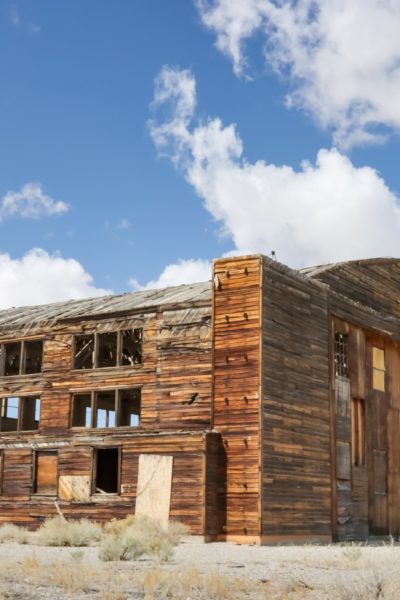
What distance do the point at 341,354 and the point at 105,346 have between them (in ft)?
29.9

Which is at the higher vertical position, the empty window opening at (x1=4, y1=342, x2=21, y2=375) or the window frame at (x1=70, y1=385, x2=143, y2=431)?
the empty window opening at (x1=4, y1=342, x2=21, y2=375)

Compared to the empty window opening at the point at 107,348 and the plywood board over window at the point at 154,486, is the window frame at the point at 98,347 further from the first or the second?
the plywood board over window at the point at 154,486

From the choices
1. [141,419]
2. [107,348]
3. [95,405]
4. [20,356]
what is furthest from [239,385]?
[20,356]

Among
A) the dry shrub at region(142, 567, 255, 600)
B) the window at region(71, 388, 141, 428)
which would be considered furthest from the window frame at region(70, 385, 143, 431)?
the dry shrub at region(142, 567, 255, 600)

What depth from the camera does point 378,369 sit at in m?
36.2

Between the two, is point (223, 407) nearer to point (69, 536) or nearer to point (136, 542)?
point (69, 536)

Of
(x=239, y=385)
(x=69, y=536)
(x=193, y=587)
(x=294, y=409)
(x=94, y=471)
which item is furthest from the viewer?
(x=94, y=471)

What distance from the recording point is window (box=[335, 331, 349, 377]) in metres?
33.4

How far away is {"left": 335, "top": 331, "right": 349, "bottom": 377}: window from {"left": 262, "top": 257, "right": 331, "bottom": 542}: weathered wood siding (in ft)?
4.56

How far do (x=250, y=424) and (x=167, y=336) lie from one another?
482cm

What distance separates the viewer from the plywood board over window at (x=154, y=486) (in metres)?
28.8

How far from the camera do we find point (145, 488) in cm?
2947

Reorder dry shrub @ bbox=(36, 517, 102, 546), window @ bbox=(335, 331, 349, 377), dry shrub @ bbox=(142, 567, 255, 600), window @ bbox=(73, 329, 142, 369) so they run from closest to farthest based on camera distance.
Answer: dry shrub @ bbox=(142, 567, 255, 600), dry shrub @ bbox=(36, 517, 102, 546), window @ bbox=(73, 329, 142, 369), window @ bbox=(335, 331, 349, 377)

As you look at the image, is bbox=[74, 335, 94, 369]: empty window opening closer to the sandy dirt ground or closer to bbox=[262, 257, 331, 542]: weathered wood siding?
bbox=[262, 257, 331, 542]: weathered wood siding
